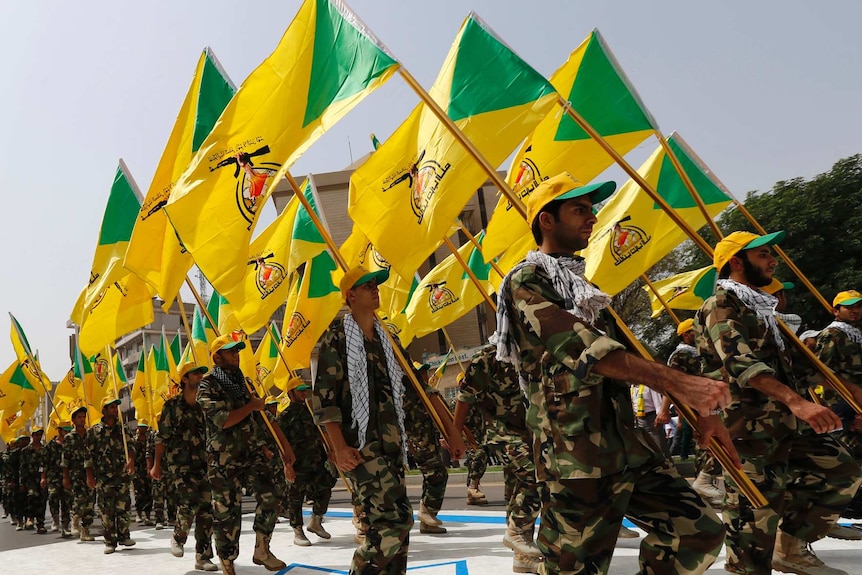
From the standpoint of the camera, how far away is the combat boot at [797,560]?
493cm

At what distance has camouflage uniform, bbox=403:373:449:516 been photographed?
9648 millimetres

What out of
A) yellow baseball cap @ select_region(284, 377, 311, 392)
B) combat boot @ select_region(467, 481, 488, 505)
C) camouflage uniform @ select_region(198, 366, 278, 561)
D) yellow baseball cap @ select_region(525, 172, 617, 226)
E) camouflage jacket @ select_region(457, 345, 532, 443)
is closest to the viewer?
yellow baseball cap @ select_region(525, 172, 617, 226)

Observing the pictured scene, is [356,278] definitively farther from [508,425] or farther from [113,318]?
[113,318]

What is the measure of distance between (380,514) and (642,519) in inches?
72.1

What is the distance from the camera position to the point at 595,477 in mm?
3066

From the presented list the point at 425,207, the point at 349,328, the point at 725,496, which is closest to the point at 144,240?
the point at 425,207

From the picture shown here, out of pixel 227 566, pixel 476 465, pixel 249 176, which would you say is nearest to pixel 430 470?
pixel 476 465

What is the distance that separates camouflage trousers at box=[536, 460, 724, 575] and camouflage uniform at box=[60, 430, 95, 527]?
10985 millimetres

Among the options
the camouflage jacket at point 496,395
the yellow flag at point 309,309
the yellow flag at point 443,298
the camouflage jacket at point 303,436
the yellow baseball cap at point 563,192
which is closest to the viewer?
the yellow baseball cap at point 563,192

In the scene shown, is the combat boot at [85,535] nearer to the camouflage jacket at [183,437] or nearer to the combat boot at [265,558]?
the camouflage jacket at [183,437]

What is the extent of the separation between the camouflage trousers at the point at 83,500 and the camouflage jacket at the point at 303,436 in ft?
13.6

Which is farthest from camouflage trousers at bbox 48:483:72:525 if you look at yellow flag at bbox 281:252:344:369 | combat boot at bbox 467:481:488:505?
combat boot at bbox 467:481:488:505

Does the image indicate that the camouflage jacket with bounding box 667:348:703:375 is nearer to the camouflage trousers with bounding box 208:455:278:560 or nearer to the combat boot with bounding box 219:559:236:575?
the camouflage trousers with bounding box 208:455:278:560

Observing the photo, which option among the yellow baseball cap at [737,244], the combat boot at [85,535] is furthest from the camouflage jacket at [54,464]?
the yellow baseball cap at [737,244]
